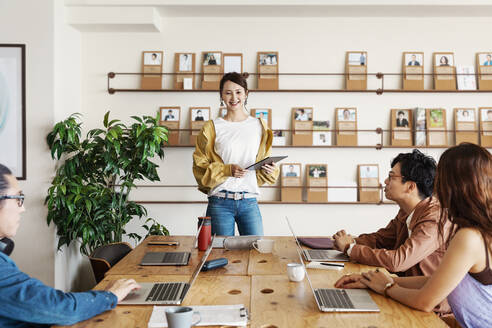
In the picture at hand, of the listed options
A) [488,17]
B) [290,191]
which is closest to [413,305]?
[290,191]

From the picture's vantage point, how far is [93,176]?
3691 mm

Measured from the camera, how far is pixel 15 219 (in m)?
1.37

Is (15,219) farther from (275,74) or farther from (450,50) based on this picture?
(450,50)

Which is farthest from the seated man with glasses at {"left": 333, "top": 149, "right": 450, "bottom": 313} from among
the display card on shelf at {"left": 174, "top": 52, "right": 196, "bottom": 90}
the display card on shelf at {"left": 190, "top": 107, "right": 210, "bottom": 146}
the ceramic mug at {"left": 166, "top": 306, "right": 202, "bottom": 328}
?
the display card on shelf at {"left": 174, "top": 52, "right": 196, "bottom": 90}

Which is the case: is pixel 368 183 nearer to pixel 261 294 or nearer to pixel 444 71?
pixel 444 71

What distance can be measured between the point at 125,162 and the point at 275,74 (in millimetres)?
1531

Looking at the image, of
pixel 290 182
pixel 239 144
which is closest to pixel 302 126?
pixel 290 182

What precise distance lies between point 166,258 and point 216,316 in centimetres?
82

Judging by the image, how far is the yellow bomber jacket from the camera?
2900 millimetres

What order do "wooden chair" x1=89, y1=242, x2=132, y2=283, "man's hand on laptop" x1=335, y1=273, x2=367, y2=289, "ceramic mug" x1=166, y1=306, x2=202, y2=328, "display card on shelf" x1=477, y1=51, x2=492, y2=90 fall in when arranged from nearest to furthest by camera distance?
"ceramic mug" x1=166, y1=306, x2=202, y2=328
"man's hand on laptop" x1=335, y1=273, x2=367, y2=289
"wooden chair" x1=89, y1=242, x2=132, y2=283
"display card on shelf" x1=477, y1=51, x2=492, y2=90

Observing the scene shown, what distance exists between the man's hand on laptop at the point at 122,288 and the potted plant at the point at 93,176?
2006mm

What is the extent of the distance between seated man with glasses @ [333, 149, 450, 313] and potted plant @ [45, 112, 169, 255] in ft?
6.31

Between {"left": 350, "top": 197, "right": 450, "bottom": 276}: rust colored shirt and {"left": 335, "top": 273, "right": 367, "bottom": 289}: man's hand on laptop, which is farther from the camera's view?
{"left": 350, "top": 197, "right": 450, "bottom": 276}: rust colored shirt

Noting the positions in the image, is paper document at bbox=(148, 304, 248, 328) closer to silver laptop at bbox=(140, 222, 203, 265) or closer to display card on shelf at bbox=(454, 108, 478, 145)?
silver laptop at bbox=(140, 222, 203, 265)
